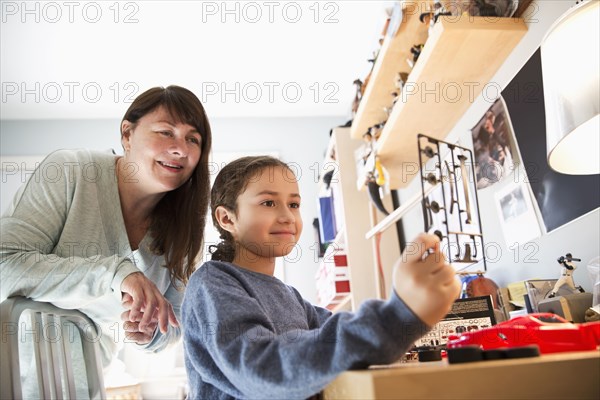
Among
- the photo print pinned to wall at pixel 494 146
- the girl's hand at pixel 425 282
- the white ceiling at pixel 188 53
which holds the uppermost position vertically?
the white ceiling at pixel 188 53

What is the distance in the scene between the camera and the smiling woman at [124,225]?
3.46 feet

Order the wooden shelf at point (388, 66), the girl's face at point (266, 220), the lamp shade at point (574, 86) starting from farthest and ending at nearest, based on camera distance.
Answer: the wooden shelf at point (388, 66), the girl's face at point (266, 220), the lamp shade at point (574, 86)

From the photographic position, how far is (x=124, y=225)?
1.30 meters

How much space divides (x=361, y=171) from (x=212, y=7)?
104cm

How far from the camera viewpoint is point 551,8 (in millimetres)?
1319

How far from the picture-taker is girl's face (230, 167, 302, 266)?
929mm

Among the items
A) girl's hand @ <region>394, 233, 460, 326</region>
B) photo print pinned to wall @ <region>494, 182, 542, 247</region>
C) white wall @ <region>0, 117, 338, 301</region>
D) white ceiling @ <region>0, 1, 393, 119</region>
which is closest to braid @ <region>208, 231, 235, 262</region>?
girl's hand @ <region>394, 233, 460, 326</region>

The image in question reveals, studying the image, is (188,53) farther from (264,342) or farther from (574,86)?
(264,342)

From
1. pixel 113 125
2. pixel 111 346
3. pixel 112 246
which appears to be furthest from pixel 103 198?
pixel 113 125

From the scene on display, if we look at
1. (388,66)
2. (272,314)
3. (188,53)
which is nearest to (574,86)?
(272,314)

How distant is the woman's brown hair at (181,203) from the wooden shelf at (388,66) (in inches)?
33.2

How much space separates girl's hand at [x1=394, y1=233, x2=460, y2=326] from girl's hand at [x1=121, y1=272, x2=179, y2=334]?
0.63 meters

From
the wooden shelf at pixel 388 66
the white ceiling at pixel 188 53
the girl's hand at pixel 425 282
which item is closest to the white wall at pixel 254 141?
the white ceiling at pixel 188 53

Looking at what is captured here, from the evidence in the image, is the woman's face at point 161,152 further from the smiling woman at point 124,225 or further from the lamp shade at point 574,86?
the lamp shade at point 574,86
